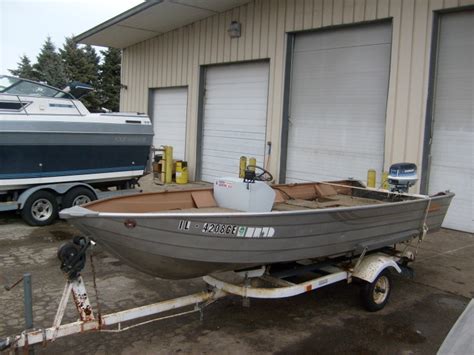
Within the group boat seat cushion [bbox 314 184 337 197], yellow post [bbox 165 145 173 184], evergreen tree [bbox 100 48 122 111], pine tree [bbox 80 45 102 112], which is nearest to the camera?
boat seat cushion [bbox 314 184 337 197]

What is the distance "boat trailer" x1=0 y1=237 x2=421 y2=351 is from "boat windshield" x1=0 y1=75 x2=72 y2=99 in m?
4.72

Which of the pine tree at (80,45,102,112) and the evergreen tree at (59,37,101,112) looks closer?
the pine tree at (80,45,102,112)

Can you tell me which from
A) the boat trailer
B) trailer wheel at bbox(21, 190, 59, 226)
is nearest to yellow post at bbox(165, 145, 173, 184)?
trailer wheel at bbox(21, 190, 59, 226)

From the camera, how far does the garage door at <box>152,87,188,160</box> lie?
1405 cm

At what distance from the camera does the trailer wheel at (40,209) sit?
7449 millimetres

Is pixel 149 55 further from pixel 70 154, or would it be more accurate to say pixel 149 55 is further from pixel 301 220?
pixel 301 220

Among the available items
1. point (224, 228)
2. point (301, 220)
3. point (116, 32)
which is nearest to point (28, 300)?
point (224, 228)

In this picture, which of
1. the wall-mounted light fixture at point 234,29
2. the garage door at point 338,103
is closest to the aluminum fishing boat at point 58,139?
the garage door at point 338,103

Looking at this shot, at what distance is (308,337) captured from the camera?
13.1 feet

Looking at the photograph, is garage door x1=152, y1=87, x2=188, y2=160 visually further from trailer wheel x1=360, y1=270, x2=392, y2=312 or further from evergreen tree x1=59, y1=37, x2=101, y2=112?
evergreen tree x1=59, y1=37, x2=101, y2=112

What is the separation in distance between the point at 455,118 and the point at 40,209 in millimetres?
6732

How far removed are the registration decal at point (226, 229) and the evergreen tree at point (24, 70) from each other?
4187cm

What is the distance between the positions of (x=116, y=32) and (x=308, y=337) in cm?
1210

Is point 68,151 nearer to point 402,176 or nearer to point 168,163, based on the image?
point 402,176
